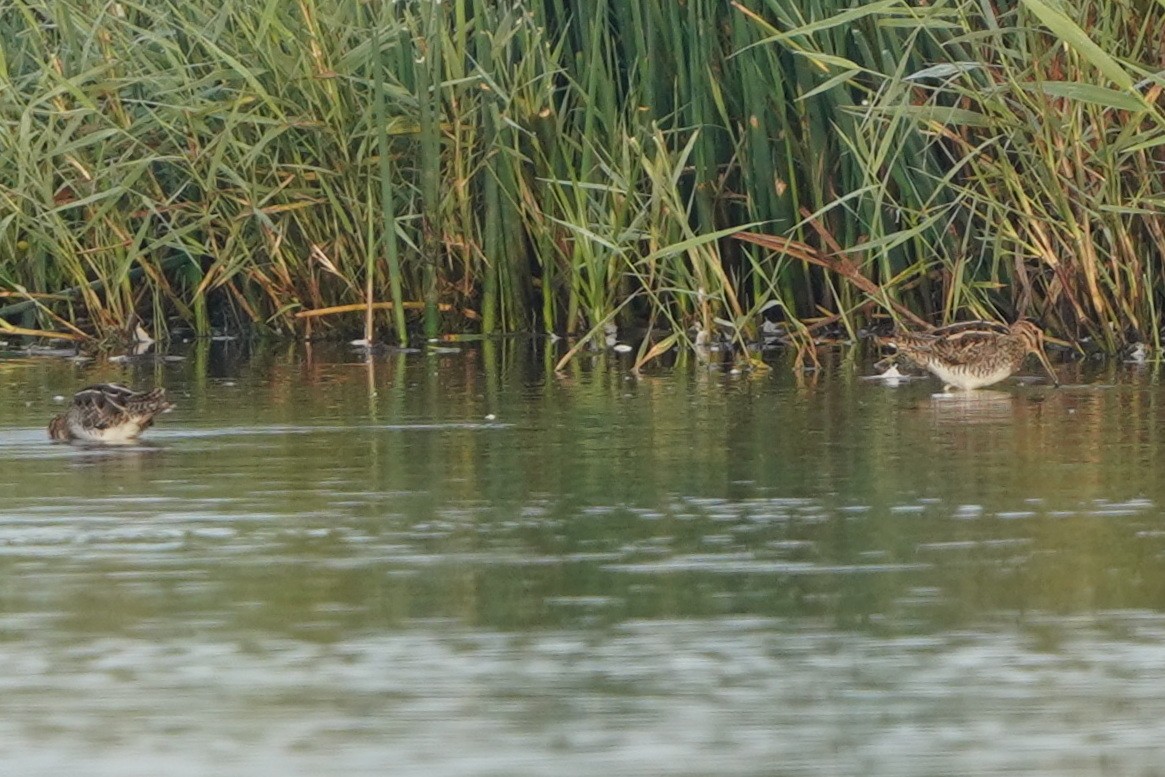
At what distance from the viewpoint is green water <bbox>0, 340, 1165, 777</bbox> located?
4.39 meters

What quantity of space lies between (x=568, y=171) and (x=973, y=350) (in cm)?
288

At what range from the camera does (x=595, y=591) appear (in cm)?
572

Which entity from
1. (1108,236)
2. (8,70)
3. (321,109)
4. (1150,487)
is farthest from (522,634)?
(8,70)

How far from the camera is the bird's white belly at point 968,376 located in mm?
10073

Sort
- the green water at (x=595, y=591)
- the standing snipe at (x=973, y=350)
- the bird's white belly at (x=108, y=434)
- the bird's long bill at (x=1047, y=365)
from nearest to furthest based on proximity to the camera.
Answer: the green water at (x=595, y=591) → the bird's white belly at (x=108, y=434) → the standing snipe at (x=973, y=350) → the bird's long bill at (x=1047, y=365)

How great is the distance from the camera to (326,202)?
13.1m

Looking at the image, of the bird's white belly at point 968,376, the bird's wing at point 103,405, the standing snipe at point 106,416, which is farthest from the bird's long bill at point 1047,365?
the bird's wing at point 103,405

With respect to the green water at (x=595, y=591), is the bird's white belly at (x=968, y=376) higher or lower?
higher

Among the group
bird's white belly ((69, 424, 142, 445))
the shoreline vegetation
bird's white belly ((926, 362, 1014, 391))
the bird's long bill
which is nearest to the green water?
bird's white belly ((69, 424, 142, 445))

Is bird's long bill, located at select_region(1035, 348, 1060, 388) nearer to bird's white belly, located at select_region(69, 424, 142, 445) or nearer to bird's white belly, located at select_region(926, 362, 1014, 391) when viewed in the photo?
bird's white belly, located at select_region(926, 362, 1014, 391)

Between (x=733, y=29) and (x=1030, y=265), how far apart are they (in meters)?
1.58

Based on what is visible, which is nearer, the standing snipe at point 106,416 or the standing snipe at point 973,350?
the standing snipe at point 106,416

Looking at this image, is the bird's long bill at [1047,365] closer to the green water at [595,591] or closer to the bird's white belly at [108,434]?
the green water at [595,591]

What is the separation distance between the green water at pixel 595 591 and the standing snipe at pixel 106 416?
0.36 feet
